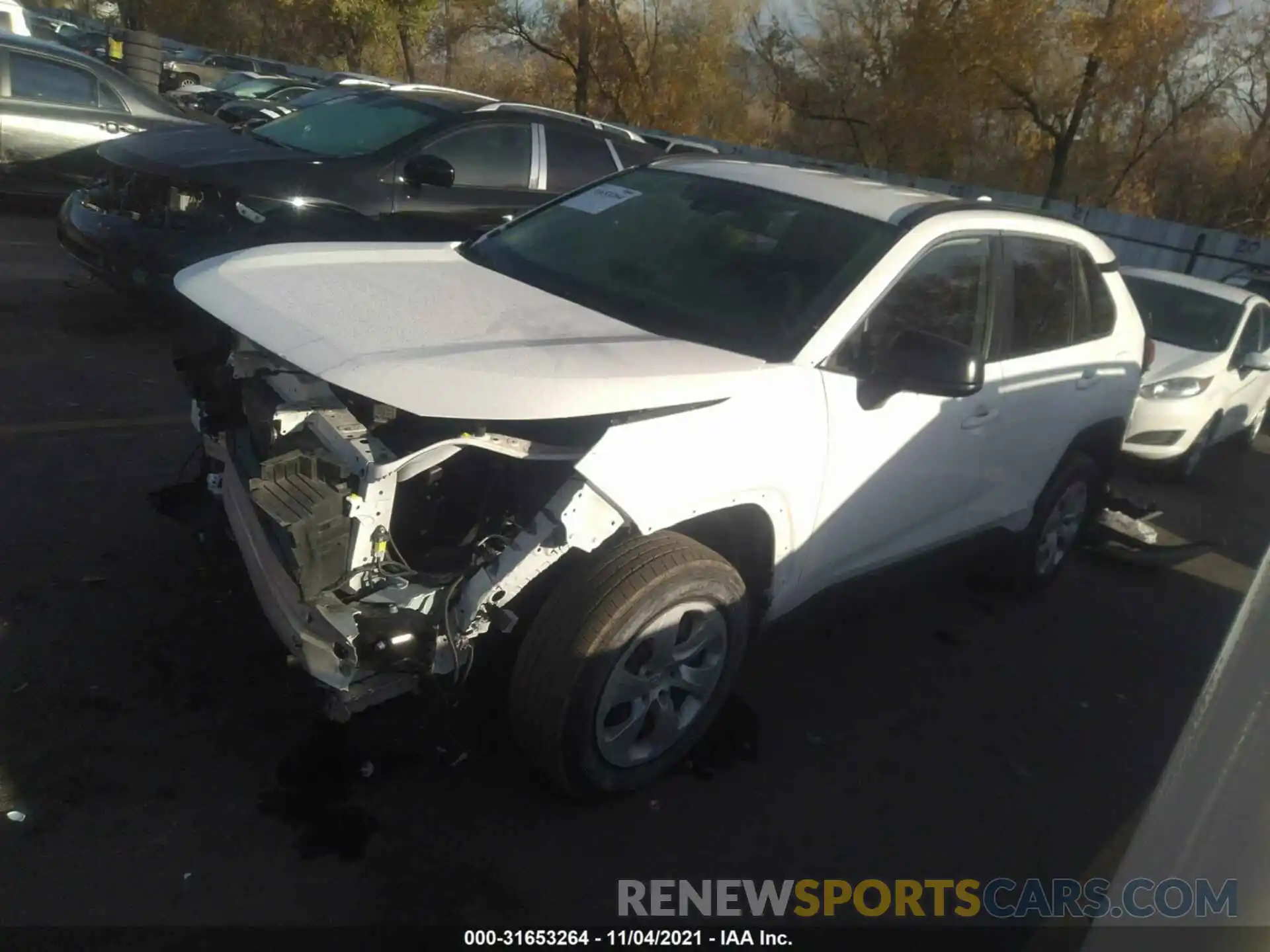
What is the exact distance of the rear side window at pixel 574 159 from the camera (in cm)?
779

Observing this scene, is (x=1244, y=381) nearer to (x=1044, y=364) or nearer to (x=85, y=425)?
(x=1044, y=364)

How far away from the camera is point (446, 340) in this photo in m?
2.98

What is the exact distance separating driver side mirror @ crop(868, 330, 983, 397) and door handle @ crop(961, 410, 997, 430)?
1.87 feet

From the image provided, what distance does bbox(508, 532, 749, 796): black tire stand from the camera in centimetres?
285

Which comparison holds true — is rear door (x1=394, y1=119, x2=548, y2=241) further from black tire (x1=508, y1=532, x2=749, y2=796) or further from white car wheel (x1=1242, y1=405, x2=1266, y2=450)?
white car wheel (x1=1242, y1=405, x2=1266, y2=450)

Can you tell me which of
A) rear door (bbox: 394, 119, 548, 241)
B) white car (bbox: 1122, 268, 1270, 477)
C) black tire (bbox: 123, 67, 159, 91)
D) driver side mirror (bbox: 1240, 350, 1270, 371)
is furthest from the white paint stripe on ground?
black tire (bbox: 123, 67, 159, 91)

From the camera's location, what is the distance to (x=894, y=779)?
362cm

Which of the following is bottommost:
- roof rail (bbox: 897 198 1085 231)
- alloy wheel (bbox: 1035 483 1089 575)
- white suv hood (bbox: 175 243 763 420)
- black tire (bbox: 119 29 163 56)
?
alloy wheel (bbox: 1035 483 1089 575)

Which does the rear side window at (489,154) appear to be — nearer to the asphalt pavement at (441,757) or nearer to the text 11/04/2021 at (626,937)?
the asphalt pavement at (441,757)

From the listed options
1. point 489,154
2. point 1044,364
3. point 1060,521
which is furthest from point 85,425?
point 1060,521

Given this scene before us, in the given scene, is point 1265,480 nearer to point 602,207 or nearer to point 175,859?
point 602,207

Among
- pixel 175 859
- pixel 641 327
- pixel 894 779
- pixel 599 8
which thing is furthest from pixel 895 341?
pixel 599 8

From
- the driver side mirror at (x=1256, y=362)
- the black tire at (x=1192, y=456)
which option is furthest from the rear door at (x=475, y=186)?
the driver side mirror at (x=1256, y=362)
